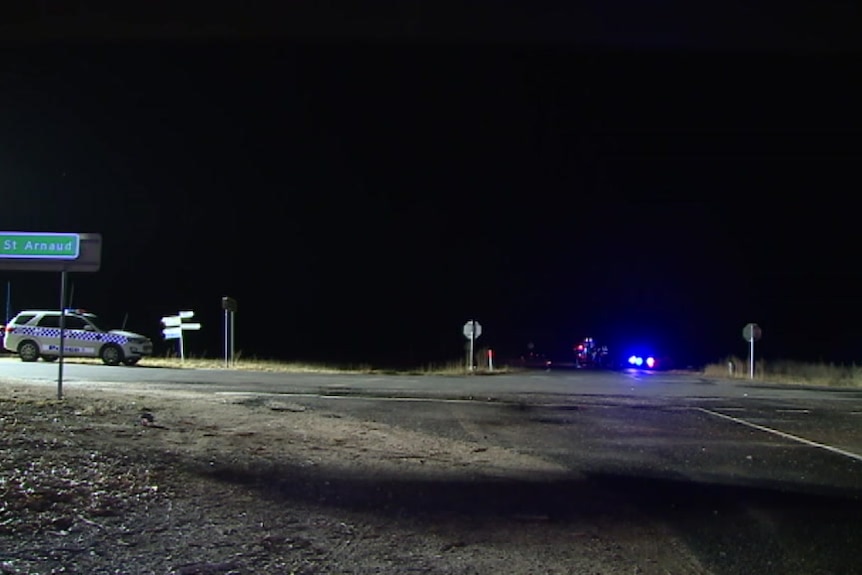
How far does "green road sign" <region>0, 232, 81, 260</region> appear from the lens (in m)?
12.2

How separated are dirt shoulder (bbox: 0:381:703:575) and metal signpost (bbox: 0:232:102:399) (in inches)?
Result: 112

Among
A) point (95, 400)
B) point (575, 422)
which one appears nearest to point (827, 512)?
point (575, 422)

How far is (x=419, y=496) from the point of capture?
288 inches

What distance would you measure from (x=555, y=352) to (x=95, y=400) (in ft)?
334

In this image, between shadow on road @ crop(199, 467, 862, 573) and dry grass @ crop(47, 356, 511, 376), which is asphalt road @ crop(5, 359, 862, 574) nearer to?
shadow on road @ crop(199, 467, 862, 573)

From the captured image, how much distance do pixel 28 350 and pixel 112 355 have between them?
2.88 meters

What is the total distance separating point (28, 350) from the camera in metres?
27.7

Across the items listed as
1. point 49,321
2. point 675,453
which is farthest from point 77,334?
point 675,453

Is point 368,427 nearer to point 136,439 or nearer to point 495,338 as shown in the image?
point 136,439

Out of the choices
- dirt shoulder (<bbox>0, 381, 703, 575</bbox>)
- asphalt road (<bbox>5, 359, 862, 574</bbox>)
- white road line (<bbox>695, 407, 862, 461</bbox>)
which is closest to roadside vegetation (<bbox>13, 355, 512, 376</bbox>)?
asphalt road (<bbox>5, 359, 862, 574</bbox>)

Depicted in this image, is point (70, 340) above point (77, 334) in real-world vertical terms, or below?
below

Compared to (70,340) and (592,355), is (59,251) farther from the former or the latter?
(592,355)

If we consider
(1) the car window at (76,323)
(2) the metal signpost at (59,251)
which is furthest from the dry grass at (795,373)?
(2) the metal signpost at (59,251)

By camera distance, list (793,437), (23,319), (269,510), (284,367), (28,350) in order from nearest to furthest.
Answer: (269,510)
(793,437)
(28,350)
(23,319)
(284,367)
